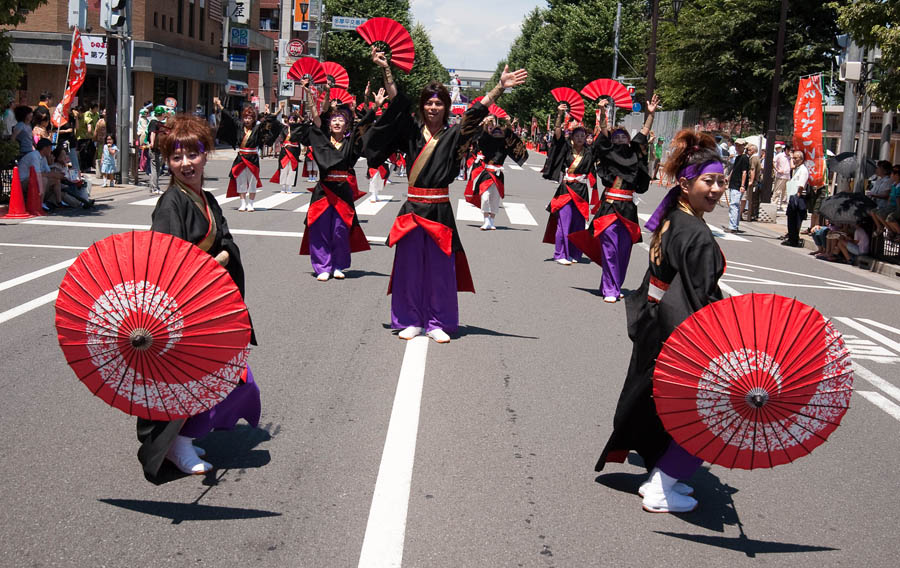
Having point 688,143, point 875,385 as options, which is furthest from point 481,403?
point 875,385

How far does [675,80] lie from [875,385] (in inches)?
1300

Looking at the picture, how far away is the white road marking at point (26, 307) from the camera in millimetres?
8023

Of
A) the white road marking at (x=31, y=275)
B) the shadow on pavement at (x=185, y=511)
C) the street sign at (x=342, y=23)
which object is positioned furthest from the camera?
the street sign at (x=342, y=23)

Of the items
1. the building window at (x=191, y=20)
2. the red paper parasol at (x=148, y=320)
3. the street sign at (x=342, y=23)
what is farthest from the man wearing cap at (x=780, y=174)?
the building window at (x=191, y=20)

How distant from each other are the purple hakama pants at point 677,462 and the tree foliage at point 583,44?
5200 cm

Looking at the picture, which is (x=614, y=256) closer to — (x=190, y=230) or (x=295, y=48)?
(x=190, y=230)

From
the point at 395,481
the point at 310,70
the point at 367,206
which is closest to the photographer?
the point at 395,481

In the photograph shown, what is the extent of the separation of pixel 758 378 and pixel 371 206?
16643 mm

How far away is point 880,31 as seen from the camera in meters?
13.6

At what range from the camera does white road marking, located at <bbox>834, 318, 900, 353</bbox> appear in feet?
29.1

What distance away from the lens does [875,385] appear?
7211 millimetres

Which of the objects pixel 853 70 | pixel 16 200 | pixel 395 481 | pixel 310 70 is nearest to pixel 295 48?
pixel 16 200

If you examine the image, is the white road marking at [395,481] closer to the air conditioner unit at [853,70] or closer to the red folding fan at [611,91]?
the red folding fan at [611,91]

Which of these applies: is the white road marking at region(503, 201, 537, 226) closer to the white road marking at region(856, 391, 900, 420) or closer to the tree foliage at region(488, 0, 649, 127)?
the white road marking at region(856, 391, 900, 420)
